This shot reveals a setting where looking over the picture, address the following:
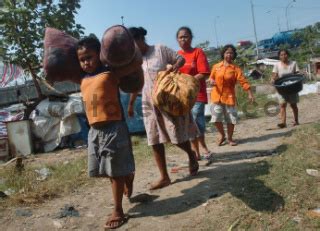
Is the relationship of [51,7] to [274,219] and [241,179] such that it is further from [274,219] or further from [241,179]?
[274,219]

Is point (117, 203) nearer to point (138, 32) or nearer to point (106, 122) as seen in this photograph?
point (106, 122)

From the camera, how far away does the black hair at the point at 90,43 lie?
3340 mm

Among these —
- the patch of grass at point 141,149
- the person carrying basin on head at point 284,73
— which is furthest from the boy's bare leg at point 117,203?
the person carrying basin on head at point 284,73

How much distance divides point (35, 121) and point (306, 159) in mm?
5475

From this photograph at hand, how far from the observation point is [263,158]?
4.94 m

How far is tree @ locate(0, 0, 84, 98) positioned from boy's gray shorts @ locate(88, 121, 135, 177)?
17.3 ft

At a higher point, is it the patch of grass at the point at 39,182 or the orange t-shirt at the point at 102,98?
the orange t-shirt at the point at 102,98

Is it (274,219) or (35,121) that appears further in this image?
(35,121)

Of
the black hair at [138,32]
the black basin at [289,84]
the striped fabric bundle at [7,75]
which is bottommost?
the black basin at [289,84]

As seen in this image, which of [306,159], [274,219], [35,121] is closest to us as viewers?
[274,219]

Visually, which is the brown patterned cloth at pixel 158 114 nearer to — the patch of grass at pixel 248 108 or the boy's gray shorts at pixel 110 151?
the boy's gray shorts at pixel 110 151

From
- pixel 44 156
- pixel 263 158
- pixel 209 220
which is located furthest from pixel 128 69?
pixel 44 156

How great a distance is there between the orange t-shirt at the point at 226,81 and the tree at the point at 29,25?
361 cm

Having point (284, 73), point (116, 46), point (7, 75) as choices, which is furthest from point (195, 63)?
point (7, 75)
